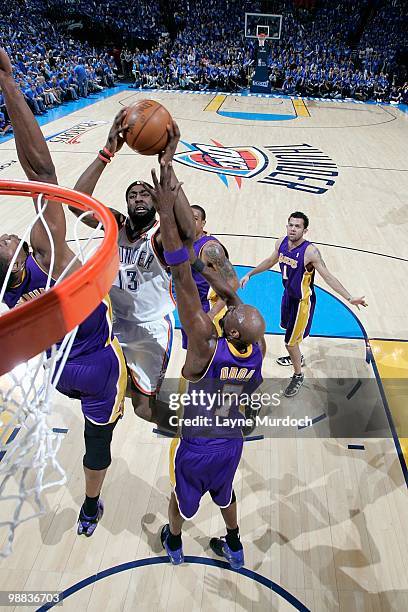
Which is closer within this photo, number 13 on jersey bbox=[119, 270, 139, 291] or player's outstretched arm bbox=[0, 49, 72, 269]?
player's outstretched arm bbox=[0, 49, 72, 269]

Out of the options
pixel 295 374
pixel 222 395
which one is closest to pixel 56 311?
pixel 222 395

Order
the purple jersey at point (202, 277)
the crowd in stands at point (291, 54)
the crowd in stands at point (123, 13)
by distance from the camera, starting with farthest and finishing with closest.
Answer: the crowd in stands at point (123, 13) < the crowd in stands at point (291, 54) < the purple jersey at point (202, 277)

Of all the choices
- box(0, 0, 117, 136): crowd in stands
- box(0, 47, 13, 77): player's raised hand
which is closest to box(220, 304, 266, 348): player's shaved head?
box(0, 47, 13, 77): player's raised hand

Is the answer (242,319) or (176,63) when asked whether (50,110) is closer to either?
(176,63)

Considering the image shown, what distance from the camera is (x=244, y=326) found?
6.71 feet

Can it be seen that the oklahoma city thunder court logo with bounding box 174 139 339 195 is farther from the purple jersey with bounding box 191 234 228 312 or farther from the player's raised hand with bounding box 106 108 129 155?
the player's raised hand with bounding box 106 108 129 155

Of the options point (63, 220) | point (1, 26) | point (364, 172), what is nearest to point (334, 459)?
point (63, 220)

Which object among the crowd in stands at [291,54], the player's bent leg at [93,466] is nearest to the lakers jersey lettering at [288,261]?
the player's bent leg at [93,466]

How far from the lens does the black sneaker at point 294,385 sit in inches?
155

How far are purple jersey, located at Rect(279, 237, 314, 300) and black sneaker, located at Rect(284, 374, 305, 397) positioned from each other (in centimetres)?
66

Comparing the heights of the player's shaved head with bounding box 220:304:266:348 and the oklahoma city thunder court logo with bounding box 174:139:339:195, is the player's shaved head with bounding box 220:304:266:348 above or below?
above

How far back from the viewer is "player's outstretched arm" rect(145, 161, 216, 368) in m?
1.88

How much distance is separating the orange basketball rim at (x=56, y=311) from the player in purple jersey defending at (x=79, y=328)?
616 millimetres

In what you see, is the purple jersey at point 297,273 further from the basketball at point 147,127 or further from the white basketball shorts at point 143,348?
the basketball at point 147,127
